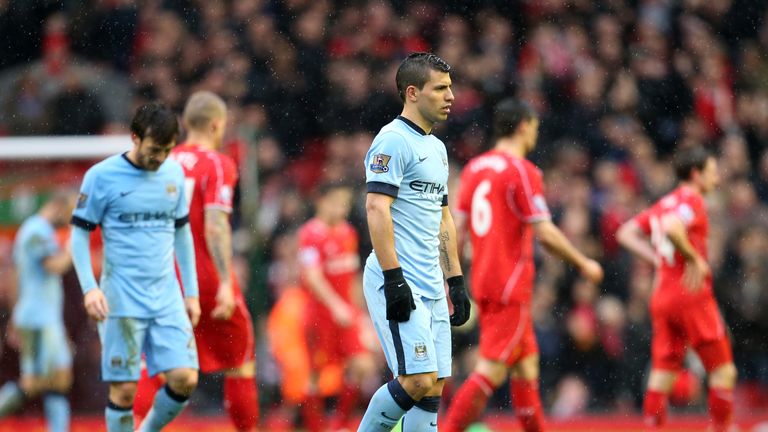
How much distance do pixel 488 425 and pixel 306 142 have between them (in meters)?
5.05

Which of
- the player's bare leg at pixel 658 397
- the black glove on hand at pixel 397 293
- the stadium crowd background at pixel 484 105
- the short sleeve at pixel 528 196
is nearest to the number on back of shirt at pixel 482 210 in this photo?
the short sleeve at pixel 528 196

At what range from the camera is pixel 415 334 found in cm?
548

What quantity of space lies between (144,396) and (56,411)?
2.29 meters

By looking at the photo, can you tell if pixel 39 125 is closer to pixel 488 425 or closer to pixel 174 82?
pixel 174 82

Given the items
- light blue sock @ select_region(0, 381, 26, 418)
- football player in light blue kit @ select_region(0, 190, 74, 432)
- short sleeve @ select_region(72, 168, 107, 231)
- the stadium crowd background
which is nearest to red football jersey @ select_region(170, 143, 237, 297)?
short sleeve @ select_region(72, 168, 107, 231)

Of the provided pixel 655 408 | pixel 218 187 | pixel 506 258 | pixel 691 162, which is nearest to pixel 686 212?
pixel 691 162

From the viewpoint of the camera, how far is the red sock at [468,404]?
24.8 feet

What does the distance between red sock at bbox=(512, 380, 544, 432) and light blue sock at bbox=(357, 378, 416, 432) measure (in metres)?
2.25

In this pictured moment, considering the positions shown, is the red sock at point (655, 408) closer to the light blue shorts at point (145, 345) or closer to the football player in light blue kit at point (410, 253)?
the football player in light blue kit at point (410, 253)

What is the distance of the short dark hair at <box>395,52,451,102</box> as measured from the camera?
5.63 metres

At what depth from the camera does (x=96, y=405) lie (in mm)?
11617

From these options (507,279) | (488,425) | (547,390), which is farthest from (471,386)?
(547,390)

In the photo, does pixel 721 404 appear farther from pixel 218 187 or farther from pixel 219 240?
pixel 218 187

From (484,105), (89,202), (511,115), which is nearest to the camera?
(89,202)
